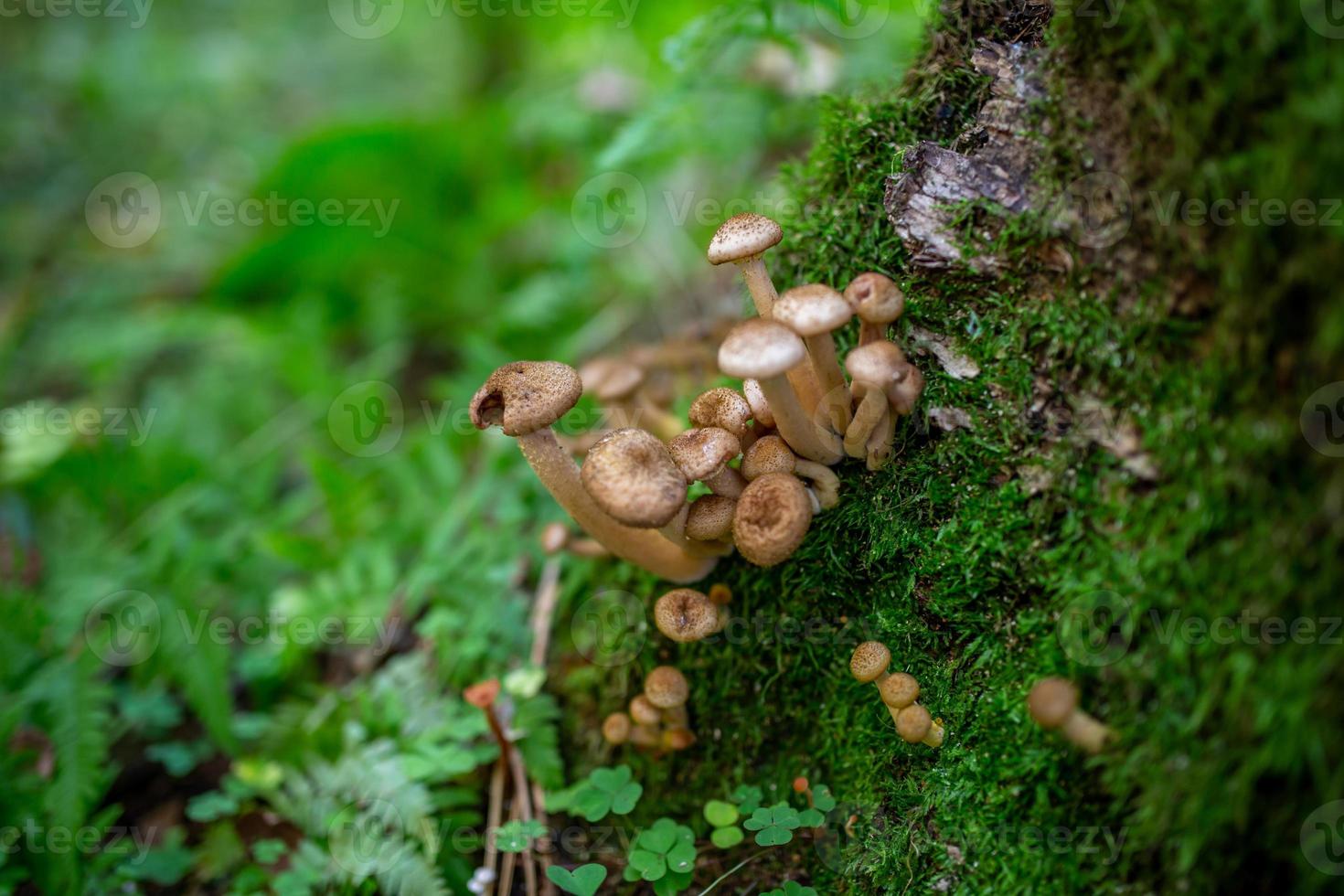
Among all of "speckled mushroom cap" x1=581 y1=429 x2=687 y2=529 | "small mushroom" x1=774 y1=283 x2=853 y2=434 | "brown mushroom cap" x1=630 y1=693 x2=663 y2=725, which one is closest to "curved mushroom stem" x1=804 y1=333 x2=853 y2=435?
"small mushroom" x1=774 y1=283 x2=853 y2=434

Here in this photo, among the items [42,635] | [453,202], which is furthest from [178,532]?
[453,202]

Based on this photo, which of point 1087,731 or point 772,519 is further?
point 772,519

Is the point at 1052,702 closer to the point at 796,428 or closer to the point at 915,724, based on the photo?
the point at 915,724

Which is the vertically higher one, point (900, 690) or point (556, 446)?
point (556, 446)

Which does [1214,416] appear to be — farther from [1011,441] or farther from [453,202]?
[453,202]

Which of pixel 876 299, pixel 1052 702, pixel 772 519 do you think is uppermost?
pixel 876 299

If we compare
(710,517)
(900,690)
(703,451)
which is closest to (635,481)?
(703,451)

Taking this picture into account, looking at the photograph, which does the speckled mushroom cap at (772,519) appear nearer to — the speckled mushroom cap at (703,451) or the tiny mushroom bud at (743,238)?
the speckled mushroom cap at (703,451)
